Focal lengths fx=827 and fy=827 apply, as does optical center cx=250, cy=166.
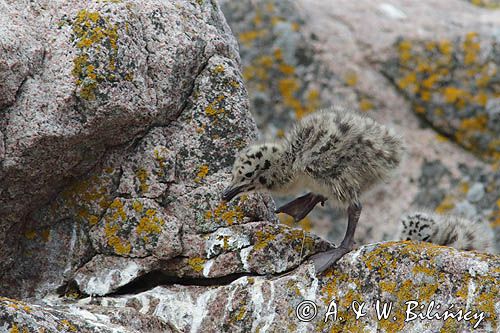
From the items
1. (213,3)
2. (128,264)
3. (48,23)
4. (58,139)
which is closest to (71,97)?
(58,139)

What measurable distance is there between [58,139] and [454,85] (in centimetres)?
568

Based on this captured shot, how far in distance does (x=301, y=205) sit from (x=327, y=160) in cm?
72

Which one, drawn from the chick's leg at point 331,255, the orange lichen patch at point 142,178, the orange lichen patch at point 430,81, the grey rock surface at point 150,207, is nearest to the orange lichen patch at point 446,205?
the orange lichen patch at point 430,81

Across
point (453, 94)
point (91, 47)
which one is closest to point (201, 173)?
point (91, 47)

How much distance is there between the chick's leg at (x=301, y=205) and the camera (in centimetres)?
624

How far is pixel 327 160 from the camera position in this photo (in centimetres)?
567

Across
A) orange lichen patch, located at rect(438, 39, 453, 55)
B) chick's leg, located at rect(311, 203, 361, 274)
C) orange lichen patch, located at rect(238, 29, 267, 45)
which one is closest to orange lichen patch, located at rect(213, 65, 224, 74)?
chick's leg, located at rect(311, 203, 361, 274)

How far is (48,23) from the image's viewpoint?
5.21 metres

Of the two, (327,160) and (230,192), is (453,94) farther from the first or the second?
(230,192)

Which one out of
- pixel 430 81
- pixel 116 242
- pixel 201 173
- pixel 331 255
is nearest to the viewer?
pixel 331 255

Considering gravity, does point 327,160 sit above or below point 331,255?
above

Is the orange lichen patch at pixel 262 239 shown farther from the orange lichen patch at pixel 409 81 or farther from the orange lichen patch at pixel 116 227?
the orange lichen patch at pixel 409 81

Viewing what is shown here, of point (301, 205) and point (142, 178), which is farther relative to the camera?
point (301, 205)

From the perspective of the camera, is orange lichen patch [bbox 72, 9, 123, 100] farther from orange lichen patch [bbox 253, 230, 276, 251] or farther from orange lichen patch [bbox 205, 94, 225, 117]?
orange lichen patch [bbox 253, 230, 276, 251]
